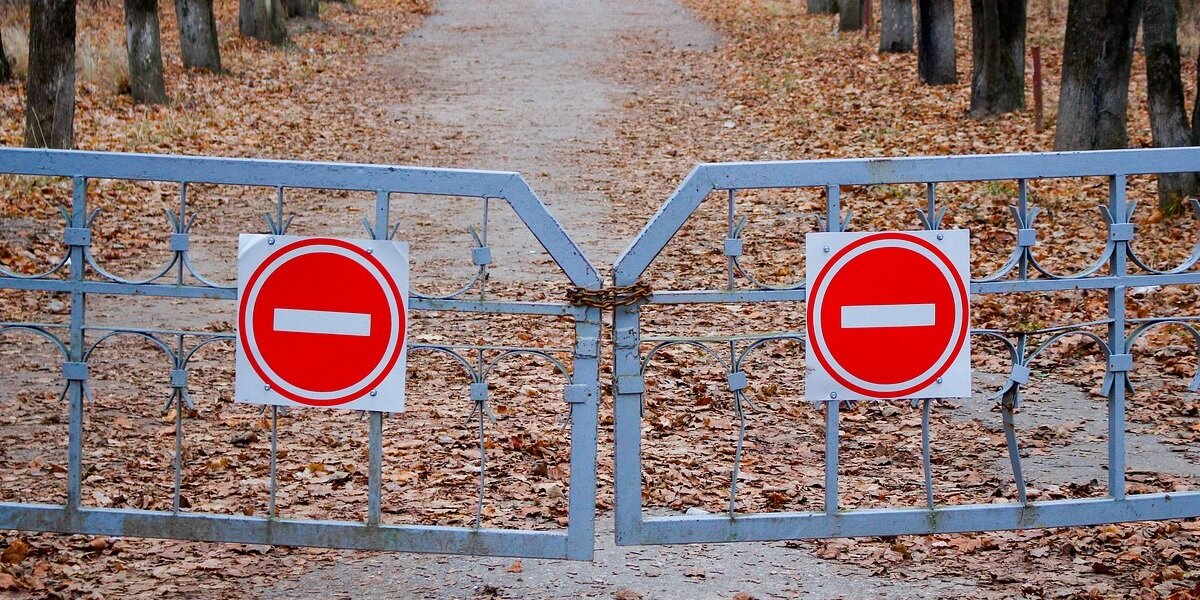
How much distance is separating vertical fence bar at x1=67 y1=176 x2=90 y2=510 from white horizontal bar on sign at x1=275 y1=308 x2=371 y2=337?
26.8 inches

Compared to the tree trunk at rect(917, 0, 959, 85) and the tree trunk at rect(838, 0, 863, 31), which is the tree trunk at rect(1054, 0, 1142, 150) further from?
the tree trunk at rect(838, 0, 863, 31)

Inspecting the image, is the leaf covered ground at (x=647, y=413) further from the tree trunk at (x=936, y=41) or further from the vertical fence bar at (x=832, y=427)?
the tree trunk at (x=936, y=41)

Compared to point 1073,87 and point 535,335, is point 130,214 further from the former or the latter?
point 1073,87

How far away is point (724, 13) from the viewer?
35.2 meters

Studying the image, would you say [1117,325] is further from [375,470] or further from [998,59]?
[998,59]

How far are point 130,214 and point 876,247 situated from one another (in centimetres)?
956

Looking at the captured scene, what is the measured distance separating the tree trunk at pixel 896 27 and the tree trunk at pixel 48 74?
15.8m

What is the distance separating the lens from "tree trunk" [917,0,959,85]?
2048 centimetres

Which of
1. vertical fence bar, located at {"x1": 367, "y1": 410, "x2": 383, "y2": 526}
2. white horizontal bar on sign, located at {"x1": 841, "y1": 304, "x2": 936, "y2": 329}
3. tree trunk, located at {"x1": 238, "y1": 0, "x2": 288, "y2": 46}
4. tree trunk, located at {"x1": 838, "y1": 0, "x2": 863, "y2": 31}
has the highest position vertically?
tree trunk, located at {"x1": 838, "y1": 0, "x2": 863, "y2": 31}

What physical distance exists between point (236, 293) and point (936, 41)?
18059 millimetres

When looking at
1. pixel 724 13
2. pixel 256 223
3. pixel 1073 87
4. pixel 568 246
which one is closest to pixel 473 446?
pixel 568 246

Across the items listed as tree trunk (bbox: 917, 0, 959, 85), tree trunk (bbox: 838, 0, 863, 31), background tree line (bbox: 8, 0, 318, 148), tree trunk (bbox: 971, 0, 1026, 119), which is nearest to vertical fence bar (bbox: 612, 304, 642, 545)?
background tree line (bbox: 8, 0, 318, 148)

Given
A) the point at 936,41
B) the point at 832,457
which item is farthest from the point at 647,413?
the point at 936,41

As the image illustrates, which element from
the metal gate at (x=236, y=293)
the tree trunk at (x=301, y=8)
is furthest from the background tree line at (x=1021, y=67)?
the tree trunk at (x=301, y=8)
